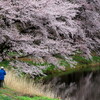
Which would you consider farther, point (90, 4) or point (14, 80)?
point (90, 4)

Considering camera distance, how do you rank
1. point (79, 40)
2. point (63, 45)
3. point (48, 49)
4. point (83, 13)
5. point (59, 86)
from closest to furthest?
point (48, 49)
point (63, 45)
point (59, 86)
point (79, 40)
point (83, 13)

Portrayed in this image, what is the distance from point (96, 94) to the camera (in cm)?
1831

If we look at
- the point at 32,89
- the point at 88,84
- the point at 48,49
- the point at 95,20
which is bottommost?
the point at 88,84

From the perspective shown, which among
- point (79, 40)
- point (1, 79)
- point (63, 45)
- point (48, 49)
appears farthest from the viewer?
point (79, 40)

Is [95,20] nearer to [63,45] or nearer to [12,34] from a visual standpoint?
[63,45]

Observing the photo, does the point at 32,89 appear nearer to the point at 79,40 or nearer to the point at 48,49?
the point at 48,49

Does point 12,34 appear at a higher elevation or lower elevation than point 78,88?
higher

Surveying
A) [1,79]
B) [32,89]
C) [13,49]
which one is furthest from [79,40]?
[1,79]

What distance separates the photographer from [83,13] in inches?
922

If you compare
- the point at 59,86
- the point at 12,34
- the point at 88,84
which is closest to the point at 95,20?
the point at 88,84

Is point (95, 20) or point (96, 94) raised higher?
point (95, 20)

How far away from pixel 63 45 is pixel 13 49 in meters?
3.80

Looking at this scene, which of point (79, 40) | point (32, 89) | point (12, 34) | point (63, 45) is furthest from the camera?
point (79, 40)

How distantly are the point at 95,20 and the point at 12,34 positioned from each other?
443 inches
